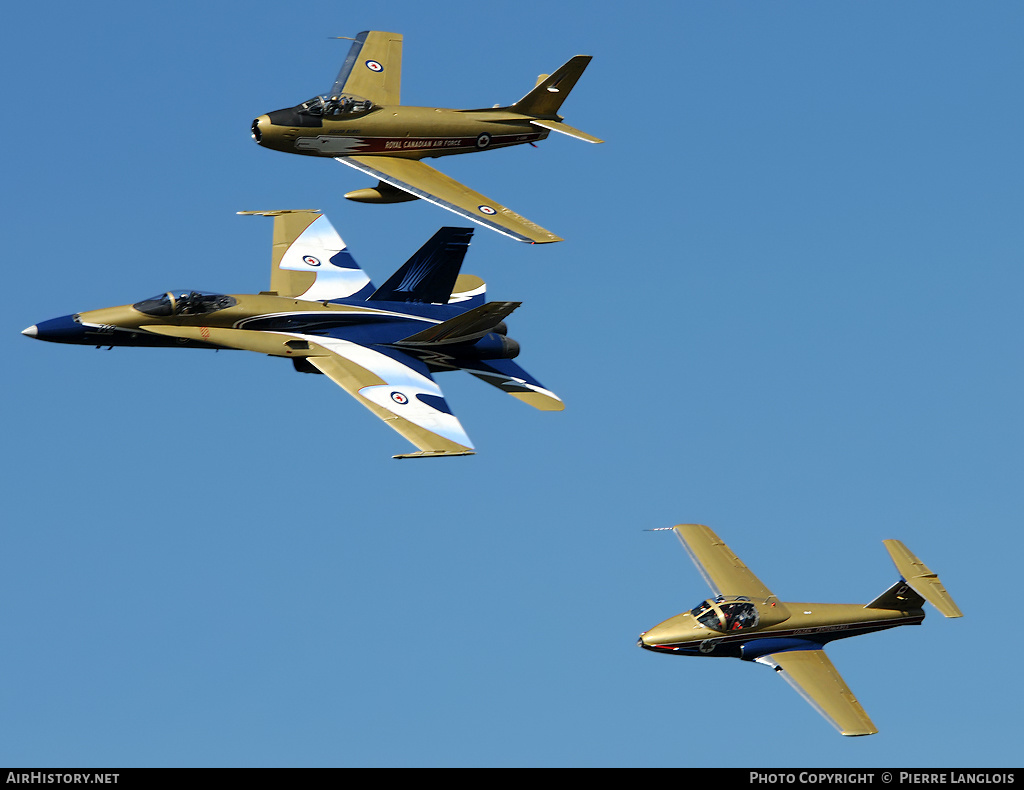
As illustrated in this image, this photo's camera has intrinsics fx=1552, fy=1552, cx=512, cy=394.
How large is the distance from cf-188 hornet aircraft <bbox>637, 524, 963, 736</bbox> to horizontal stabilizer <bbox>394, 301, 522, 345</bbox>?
7.42m

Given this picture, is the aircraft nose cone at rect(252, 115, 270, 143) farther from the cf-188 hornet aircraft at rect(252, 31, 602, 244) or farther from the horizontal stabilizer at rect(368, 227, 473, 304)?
the horizontal stabilizer at rect(368, 227, 473, 304)

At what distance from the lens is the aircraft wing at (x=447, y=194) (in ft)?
139

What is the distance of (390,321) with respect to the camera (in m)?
42.0

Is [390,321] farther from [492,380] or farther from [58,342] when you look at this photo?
[58,342]

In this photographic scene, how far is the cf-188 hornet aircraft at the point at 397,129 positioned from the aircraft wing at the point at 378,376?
5.32 meters

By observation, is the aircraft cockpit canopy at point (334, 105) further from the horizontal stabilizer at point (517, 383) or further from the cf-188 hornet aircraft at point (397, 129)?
the horizontal stabilizer at point (517, 383)

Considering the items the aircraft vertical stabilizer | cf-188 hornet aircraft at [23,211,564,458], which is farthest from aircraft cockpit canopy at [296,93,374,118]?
cf-188 hornet aircraft at [23,211,564,458]

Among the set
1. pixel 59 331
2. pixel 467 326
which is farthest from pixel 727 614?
pixel 59 331

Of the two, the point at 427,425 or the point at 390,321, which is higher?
the point at 390,321

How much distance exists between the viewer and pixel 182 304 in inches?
1585
